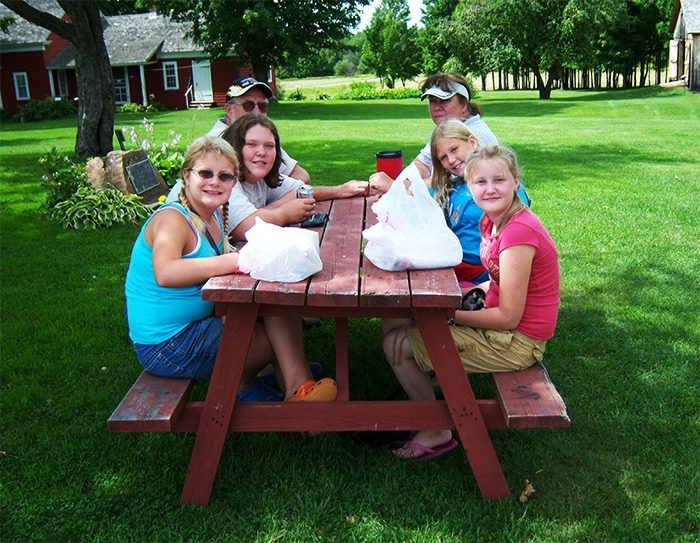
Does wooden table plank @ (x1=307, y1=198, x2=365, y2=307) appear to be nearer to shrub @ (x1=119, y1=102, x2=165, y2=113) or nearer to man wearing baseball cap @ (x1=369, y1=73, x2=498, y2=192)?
man wearing baseball cap @ (x1=369, y1=73, x2=498, y2=192)

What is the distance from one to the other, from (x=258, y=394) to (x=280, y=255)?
3.61ft

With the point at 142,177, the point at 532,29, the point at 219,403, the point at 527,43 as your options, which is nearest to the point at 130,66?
the point at 527,43

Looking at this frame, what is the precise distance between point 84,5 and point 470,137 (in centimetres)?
1127

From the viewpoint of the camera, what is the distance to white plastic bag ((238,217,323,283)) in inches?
98.6

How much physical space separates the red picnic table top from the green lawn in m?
0.22

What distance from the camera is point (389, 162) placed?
15.3ft

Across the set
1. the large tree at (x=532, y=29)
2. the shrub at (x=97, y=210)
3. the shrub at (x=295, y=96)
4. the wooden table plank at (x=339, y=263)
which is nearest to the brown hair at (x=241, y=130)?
the wooden table plank at (x=339, y=263)

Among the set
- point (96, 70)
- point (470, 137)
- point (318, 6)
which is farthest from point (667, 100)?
→ point (470, 137)

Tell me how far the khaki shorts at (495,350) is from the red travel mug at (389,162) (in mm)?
1983

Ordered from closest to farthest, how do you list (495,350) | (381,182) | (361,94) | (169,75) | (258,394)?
(495,350) → (258,394) → (381,182) → (169,75) → (361,94)

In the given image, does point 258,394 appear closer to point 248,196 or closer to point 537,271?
point 248,196

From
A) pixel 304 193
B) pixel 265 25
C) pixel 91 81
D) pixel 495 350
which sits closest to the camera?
pixel 495 350

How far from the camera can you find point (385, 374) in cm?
404

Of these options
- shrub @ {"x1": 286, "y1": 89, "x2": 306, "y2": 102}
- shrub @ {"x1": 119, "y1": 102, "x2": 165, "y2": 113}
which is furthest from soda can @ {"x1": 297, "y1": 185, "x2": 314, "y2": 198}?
shrub @ {"x1": 286, "y1": 89, "x2": 306, "y2": 102}
